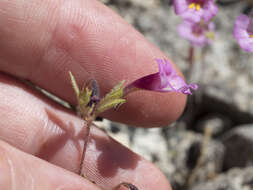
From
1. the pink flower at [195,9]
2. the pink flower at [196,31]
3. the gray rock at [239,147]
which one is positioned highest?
the pink flower at [195,9]

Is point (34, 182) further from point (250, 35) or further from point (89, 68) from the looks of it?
point (250, 35)

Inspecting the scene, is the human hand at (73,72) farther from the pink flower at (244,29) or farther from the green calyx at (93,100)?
the pink flower at (244,29)

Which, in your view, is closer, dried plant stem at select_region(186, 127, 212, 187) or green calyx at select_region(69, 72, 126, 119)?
green calyx at select_region(69, 72, 126, 119)

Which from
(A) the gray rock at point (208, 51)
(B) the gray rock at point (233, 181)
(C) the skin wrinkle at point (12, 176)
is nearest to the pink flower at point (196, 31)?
(A) the gray rock at point (208, 51)

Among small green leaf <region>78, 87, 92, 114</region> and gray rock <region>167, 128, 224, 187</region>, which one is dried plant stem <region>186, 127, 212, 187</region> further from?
small green leaf <region>78, 87, 92, 114</region>

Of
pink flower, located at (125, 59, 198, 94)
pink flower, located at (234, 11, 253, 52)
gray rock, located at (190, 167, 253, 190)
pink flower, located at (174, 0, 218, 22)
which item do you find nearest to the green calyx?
pink flower, located at (125, 59, 198, 94)
